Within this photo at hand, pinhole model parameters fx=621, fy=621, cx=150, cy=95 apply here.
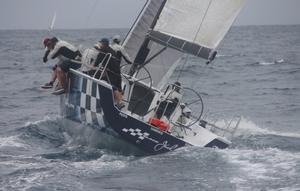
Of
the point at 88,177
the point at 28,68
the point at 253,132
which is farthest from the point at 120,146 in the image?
the point at 28,68

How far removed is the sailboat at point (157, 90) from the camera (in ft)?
34.2

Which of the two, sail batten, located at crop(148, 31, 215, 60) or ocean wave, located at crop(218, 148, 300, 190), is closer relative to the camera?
ocean wave, located at crop(218, 148, 300, 190)

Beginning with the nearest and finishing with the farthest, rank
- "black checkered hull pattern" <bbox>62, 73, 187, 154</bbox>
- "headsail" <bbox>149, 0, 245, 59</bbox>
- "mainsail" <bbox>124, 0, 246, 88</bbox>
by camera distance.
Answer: "black checkered hull pattern" <bbox>62, 73, 187, 154</bbox>, "mainsail" <bbox>124, 0, 246, 88</bbox>, "headsail" <bbox>149, 0, 245, 59</bbox>

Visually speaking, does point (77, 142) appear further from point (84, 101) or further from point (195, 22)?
point (195, 22)

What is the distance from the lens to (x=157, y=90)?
38.6ft

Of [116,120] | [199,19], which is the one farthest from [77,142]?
[199,19]

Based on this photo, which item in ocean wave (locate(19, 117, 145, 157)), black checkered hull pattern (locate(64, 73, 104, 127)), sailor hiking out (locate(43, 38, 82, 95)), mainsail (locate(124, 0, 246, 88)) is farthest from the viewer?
mainsail (locate(124, 0, 246, 88))

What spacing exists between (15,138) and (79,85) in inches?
94.9

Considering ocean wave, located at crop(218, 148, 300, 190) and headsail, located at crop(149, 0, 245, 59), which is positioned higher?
headsail, located at crop(149, 0, 245, 59)

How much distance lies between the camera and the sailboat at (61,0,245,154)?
10.4m

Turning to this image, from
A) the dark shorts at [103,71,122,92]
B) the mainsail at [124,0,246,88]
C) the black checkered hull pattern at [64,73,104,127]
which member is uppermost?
the mainsail at [124,0,246,88]

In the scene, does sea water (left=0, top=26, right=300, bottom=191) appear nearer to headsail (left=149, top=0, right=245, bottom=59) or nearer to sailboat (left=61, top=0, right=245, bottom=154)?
sailboat (left=61, top=0, right=245, bottom=154)

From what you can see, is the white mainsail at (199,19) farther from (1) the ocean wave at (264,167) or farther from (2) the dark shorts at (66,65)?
(1) the ocean wave at (264,167)

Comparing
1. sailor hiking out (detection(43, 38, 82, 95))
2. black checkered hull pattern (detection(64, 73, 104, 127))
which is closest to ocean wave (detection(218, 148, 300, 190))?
black checkered hull pattern (detection(64, 73, 104, 127))
